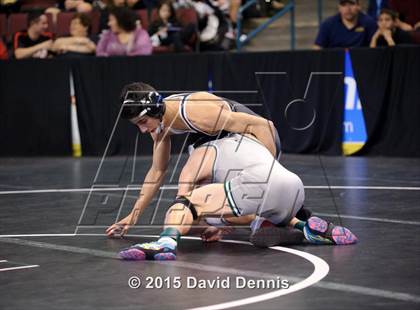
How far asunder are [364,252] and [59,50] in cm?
908

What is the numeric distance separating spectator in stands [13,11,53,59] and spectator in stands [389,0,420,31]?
5011mm

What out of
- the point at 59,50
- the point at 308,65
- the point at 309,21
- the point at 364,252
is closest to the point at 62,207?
the point at 364,252

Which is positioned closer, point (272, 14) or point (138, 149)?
point (138, 149)

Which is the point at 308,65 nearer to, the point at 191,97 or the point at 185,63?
the point at 185,63

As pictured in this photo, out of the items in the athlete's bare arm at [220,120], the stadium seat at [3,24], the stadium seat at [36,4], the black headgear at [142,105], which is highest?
the black headgear at [142,105]

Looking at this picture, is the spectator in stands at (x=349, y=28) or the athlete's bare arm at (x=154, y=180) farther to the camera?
the spectator in stands at (x=349, y=28)

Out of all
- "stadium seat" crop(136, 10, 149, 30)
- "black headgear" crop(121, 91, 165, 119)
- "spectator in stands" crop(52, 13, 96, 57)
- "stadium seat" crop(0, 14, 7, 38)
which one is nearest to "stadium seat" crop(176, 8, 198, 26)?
→ "stadium seat" crop(136, 10, 149, 30)

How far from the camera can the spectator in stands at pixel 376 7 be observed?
13961 millimetres

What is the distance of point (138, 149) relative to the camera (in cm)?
1366

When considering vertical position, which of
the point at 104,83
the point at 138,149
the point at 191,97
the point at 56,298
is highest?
the point at 191,97

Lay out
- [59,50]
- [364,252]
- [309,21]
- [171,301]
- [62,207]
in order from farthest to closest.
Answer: [309,21], [59,50], [62,207], [364,252], [171,301]

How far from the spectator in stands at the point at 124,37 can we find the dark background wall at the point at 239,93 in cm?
31

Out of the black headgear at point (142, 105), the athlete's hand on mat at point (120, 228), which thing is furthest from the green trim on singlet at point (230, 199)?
the athlete's hand on mat at point (120, 228)

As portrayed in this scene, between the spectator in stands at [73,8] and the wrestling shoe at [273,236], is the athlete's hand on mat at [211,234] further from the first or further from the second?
the spectator in stands at [73,8]
